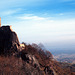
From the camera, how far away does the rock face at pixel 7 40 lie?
2173cm

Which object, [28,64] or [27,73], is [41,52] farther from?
[27,73]

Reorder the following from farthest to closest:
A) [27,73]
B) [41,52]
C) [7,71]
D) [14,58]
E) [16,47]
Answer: [41,52]
[16,47]
[14,58]
[27,73]
[7,71]

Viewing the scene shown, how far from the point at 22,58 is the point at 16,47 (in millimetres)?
1868

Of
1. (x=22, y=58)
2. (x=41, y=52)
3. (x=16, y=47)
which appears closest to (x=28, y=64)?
(x=22, y=58)

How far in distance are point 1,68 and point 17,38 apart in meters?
6.24

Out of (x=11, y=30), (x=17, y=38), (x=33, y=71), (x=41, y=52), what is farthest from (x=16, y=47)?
(x=41, y=52)

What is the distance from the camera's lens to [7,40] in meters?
22.7

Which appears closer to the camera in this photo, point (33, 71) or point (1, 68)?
point (1, 68)

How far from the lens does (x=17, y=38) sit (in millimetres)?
22094

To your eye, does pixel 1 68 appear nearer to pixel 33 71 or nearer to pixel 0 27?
pixel 33 71

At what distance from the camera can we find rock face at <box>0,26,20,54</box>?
21725mm

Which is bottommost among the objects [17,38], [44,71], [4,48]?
[44,71]

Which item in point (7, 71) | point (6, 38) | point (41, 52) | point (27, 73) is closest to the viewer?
point (7, 71)

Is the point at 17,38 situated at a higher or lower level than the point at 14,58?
higher
